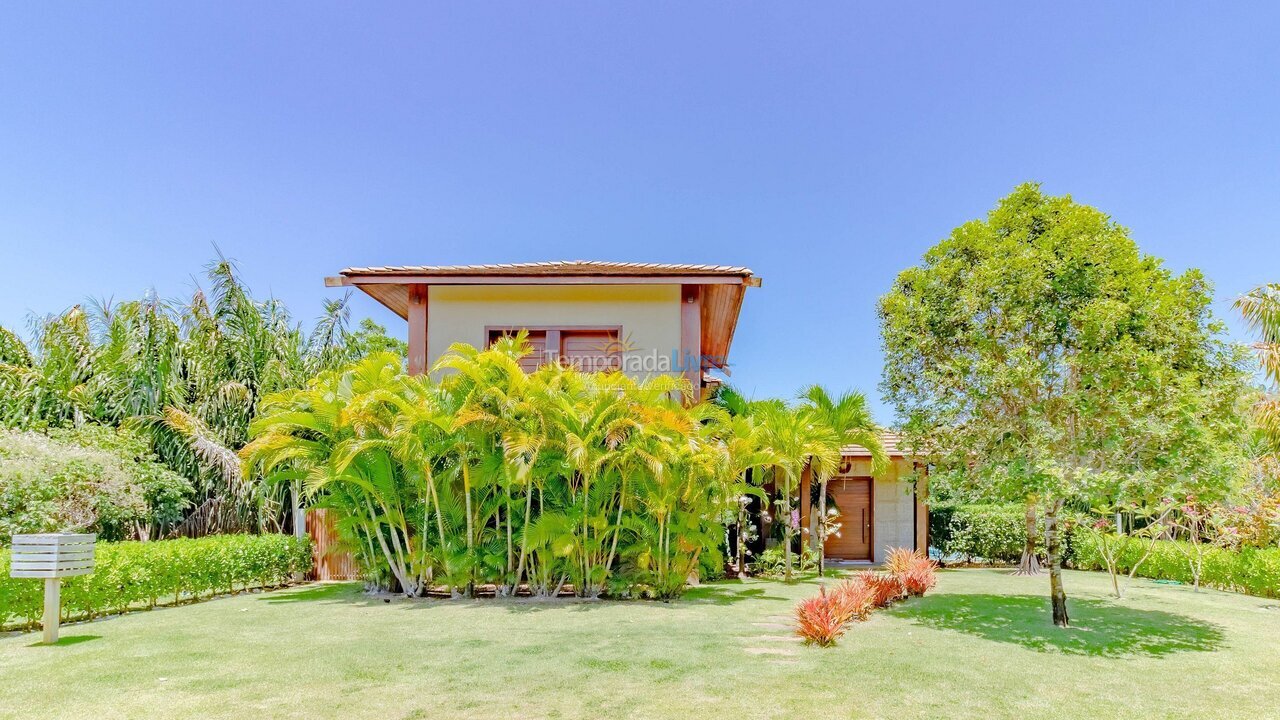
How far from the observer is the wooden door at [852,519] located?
19438mm

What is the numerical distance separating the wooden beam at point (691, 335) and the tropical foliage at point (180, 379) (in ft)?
21.3

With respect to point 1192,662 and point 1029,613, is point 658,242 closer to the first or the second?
point 1029,613

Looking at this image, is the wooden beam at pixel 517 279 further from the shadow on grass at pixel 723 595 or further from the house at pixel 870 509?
the house at pixel 870 509

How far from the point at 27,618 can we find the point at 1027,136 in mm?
→ 19219

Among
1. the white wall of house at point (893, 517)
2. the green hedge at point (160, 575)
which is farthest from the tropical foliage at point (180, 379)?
the white wall of house at point (893, 517)

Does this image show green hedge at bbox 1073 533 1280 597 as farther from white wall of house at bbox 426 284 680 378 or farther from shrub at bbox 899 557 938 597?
white wall of house at bbox 426 284 680 378

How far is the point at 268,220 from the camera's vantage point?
17.7 m

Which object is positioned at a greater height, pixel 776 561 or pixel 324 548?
pixel 324 548

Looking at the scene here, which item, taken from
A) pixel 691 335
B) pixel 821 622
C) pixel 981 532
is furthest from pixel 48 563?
pixel 981 532

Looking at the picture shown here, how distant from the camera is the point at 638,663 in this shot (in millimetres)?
7238

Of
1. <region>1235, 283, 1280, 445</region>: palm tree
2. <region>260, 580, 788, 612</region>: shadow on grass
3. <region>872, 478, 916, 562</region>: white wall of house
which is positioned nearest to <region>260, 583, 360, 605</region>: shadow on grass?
<region>260, 580, 788, 612</region>: shadow on grass

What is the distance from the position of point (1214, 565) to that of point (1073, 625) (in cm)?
701

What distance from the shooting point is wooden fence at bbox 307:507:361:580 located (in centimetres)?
1473

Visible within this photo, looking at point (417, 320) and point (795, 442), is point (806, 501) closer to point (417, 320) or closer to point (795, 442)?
point (795, 442)
